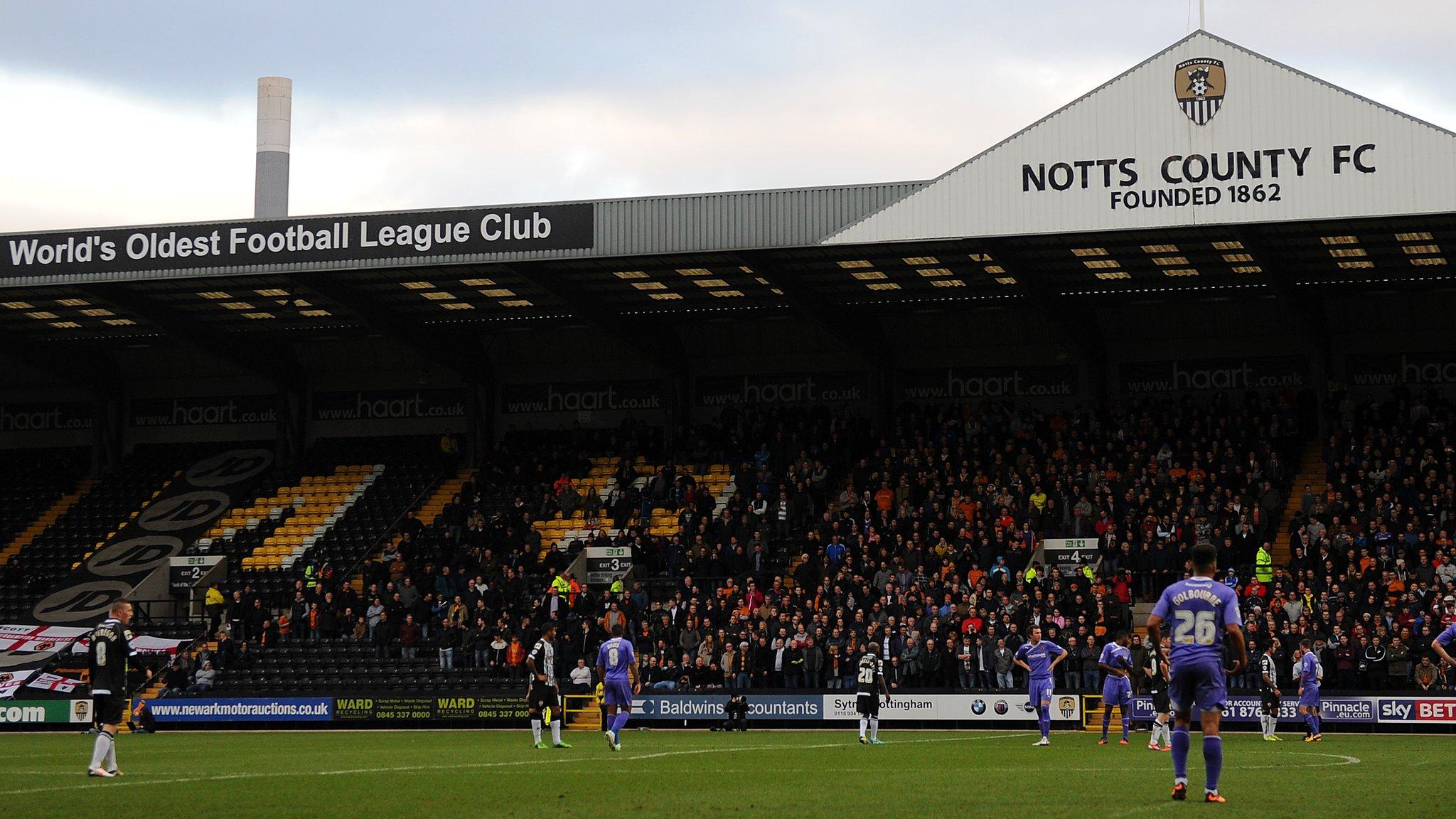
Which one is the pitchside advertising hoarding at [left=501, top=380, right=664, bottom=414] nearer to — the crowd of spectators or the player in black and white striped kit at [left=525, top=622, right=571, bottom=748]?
the crowd of spectators

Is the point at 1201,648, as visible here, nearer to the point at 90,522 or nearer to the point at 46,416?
the point at 90,522

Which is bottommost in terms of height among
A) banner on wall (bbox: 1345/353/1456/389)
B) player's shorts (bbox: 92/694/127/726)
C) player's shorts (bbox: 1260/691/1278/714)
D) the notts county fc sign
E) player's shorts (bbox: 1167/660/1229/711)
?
player's shorts (bbox: 1260/691/1278/714)

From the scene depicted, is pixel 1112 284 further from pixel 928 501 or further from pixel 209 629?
pixel 209 629

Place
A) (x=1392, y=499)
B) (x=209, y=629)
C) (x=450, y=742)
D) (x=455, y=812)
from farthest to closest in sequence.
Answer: (x=209, y=629), (x=1392, y=499), (x=450, y=742), (x=455, y=812)

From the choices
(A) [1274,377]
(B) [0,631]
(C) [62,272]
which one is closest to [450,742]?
(C) [62,272]

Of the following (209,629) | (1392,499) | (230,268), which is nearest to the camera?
(1392,499)

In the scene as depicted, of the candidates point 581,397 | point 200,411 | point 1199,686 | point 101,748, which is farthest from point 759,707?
point 200,411

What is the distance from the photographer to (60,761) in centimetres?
2322

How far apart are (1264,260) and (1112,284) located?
4621 millimetres

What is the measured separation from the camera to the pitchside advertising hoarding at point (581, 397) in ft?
172

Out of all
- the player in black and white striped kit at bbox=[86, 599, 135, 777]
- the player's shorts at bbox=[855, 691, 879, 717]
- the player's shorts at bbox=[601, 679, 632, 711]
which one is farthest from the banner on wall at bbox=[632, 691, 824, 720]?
the player in black and white striped kit at bbox=[86, 599, 135, 777]

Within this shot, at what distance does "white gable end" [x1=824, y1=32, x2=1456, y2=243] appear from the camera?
3300 centimetres

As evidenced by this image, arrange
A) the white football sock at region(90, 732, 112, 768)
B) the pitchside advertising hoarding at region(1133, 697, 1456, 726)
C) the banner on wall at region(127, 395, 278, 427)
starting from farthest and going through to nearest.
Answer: the banner on wall at region(127, 395, 278, 427), the pitchside advertising hoarding at region(1133, 697, 1456, 726), the white football sock at region(90, 732, 112, 768)

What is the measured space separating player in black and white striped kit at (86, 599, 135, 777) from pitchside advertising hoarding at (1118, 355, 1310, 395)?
111ft
